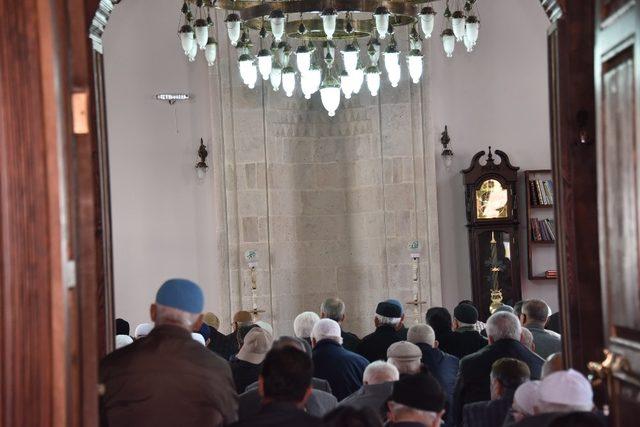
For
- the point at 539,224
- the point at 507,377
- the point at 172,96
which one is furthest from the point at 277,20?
the point at 539,224

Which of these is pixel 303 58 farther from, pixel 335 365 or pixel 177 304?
pixel 177 304

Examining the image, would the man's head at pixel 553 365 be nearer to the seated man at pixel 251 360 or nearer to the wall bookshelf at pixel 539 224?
the seated man at pixel 251 360

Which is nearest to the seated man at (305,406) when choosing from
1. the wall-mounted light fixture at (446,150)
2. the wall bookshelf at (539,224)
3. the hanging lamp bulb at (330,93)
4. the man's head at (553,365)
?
the man's head at (553,365)

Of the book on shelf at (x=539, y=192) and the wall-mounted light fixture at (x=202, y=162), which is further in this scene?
the wall-mounted light fixture at (x=202, y=162)

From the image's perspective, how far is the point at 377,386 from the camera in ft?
18.5

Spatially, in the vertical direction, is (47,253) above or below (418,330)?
above

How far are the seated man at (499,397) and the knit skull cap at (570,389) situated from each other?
141 centimetres

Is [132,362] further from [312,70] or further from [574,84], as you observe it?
Result: [312,70]

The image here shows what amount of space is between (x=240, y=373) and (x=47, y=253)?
4252 mm

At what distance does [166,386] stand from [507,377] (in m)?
1.81

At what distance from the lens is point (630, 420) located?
3.46m

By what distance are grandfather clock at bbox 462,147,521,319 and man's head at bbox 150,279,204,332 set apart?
8.34 meters

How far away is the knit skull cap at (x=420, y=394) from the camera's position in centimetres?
423

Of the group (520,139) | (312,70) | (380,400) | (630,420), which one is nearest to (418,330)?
(380,400)
